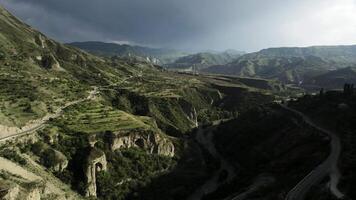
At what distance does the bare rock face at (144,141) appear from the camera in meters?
141

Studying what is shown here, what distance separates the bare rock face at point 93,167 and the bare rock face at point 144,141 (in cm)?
1193

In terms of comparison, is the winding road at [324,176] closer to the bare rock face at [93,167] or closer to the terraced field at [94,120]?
the bare rock face at [93,167]

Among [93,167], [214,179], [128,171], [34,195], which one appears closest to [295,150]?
[214,179]

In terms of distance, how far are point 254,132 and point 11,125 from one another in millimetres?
93257

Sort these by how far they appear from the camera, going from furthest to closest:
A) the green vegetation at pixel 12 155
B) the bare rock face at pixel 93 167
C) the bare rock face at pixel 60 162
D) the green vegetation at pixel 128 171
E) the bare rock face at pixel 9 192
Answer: the green vegetation at pixel 128 171
the bare rock face at pixel 93 167
the bare rock face at pixel 60 162
the green vegetation at pixel 12 155
the bare rock face at pixel 9 192

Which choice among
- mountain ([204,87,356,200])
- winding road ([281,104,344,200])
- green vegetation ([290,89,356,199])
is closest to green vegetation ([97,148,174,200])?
mountain ([204,87,356,200])

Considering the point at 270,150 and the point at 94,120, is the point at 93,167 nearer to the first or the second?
the point at 94,120

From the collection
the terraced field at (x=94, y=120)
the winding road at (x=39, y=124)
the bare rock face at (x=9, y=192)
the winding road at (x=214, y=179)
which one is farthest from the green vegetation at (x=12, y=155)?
the winding road at (x=214, y=179)

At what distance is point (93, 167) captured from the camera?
121312 millimetres

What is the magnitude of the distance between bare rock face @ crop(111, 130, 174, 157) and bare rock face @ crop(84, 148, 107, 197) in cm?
1193

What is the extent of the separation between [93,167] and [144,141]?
32567 millimetres

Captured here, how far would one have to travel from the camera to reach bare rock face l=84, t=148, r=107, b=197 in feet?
384

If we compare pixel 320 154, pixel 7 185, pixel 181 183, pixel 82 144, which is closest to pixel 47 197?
pixel 7 185

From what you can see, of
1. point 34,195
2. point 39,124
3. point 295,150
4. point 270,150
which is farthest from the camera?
point 270,150
